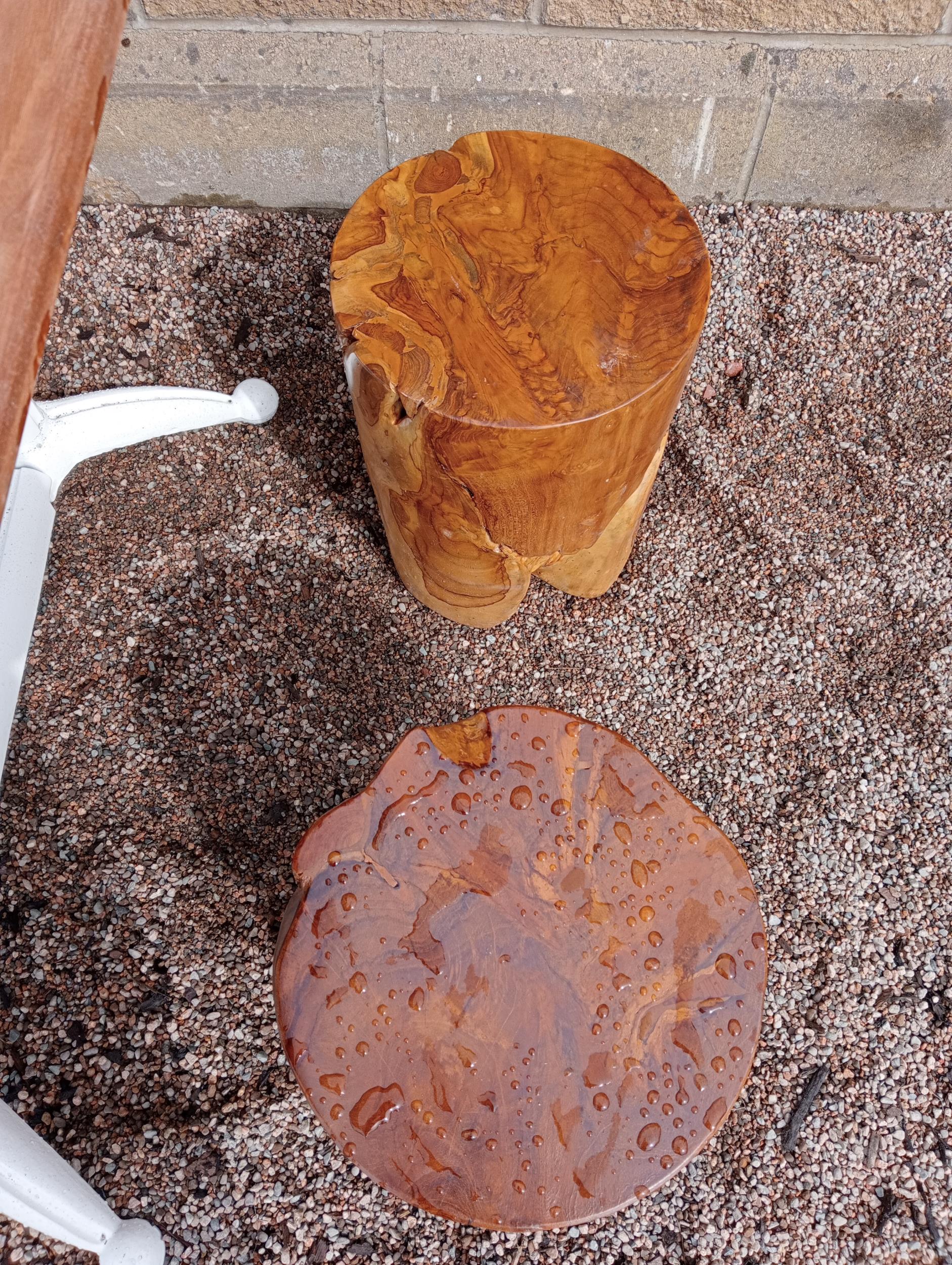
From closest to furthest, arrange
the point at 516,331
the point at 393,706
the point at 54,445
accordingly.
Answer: the point at 516,331, the point at 393,706, the point at 54,445

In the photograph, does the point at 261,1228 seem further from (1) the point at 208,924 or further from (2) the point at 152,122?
(2) the point at 152,122

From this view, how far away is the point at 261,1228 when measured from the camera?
149cm

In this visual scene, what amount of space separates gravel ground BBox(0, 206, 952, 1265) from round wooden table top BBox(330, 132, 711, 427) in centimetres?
76

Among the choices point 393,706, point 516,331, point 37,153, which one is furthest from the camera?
point 393,706

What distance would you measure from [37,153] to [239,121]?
205 centimetres

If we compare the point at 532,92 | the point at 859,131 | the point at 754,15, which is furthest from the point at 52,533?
the point at 859,131

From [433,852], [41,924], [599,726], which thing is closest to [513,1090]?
[433,852]

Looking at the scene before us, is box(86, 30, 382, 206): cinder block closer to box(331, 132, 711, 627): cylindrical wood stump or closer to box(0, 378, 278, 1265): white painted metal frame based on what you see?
box(0, 378, 278, 1265): white painted metal frame

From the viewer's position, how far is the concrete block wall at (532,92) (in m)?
2.14

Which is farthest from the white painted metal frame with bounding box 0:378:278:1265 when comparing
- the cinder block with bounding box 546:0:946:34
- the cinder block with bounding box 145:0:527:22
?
the cinder block with bounding box 546:0:946:34

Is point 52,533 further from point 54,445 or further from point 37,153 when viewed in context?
point 37,153

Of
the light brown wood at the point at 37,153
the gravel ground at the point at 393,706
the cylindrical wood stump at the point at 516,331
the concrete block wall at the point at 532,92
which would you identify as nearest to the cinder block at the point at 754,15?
the concrete block wall at the point at 532,92

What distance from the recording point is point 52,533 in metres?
2.05

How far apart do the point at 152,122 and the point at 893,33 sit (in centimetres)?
199
